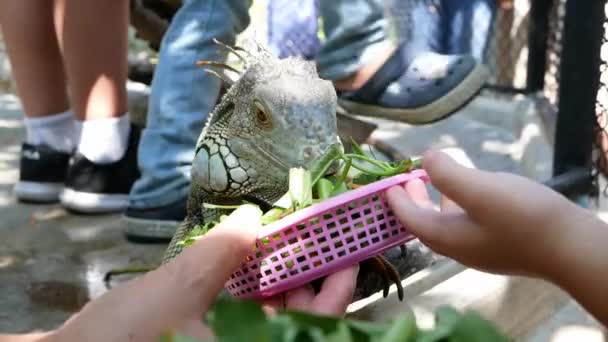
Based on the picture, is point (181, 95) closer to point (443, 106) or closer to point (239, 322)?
point (443, 106)

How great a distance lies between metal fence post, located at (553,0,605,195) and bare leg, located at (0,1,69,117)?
149 cm

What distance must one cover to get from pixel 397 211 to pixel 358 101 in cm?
150

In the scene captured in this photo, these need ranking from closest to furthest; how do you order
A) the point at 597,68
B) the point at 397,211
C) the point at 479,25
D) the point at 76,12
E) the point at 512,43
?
the point at 397,211, the point at 597,68, the point at 76,12, the point at 479,25, the point at 512,43

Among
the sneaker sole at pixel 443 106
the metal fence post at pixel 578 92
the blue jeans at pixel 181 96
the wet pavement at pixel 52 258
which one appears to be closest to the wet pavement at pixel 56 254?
the wet pavement at pixel 52 258

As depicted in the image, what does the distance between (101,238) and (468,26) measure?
7.24 feet

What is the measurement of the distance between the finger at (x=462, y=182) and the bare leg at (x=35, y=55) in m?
1.89

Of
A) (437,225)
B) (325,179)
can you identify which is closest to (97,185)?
(325,179)

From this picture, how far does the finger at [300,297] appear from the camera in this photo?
110 centimetres

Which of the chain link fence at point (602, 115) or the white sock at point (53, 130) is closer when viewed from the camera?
the chain link fence at point (602, 115)

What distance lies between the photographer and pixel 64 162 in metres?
2.66

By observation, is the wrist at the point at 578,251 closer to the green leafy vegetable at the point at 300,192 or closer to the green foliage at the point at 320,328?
the green foliage at the point at 320,328

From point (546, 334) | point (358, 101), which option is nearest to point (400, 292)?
point (546, 334)

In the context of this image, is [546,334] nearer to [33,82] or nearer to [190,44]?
[190,44]

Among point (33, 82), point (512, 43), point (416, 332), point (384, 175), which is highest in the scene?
point (416, 332)
